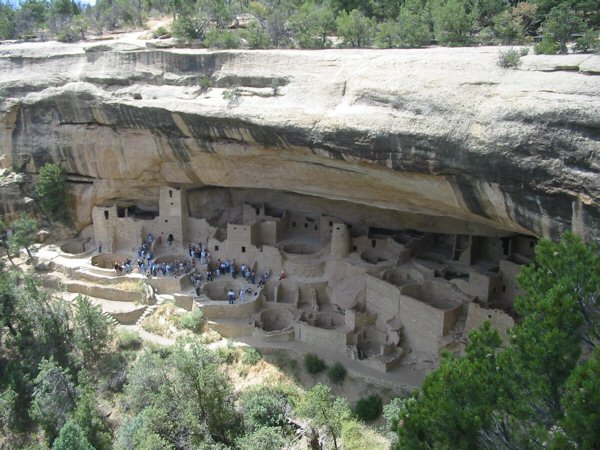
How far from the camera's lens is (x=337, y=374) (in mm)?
14992

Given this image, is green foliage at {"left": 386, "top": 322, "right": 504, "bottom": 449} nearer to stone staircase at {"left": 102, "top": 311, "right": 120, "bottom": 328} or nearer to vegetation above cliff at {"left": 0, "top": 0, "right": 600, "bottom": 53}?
vegetation above cliff at {"left": 0, "top": 0, "right": 600, "bottom": 53}

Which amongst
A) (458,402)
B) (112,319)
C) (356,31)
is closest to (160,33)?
(356,31)

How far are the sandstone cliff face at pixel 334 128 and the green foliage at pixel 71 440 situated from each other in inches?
305

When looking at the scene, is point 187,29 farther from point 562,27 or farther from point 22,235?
point 562,27

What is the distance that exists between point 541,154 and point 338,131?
4423 millimetres

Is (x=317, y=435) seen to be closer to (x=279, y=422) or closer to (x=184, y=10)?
(x=279, y=422)

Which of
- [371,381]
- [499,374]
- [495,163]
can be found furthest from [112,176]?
[499,374]

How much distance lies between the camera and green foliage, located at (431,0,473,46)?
53.8 feet

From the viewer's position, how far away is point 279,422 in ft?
45.9

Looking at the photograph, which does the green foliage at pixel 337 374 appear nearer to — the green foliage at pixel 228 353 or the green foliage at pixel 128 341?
the green foliage at pixel 228 353

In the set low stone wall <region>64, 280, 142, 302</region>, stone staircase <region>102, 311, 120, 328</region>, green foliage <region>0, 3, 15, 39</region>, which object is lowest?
stone staircase <region>102, 311, 120, 328</region>

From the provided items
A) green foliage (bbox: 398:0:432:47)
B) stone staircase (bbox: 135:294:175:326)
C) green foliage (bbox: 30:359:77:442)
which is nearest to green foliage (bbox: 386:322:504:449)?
green foliage (bbox: 30:359:77:442)

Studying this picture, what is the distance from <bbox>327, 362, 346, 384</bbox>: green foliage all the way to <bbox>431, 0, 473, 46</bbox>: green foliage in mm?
9039

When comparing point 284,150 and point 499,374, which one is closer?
point 499,374
